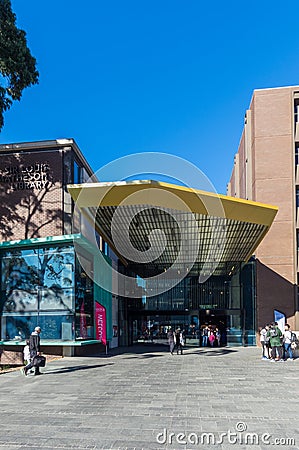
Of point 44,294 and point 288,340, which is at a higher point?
point 44,294

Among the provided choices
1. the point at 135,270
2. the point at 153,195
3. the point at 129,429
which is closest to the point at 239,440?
the point at 129,429

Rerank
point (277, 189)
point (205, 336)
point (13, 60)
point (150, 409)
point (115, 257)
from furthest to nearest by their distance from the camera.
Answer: point (277, 189) → point (115, 257) → point (205, 336) → point (13, 60) → point (150, 409)

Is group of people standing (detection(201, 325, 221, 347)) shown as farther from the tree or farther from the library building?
the tree

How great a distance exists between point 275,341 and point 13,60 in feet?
51.7

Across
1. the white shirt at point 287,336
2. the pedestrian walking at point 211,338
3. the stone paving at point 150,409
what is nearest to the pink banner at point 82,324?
the stone paving at point 150,409

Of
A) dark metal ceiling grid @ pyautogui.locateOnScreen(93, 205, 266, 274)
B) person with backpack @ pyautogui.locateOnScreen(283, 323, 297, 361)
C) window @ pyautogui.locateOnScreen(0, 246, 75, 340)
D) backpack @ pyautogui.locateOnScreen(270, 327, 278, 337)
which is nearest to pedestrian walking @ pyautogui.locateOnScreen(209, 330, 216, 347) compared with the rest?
dark metal ceiling grid @ pyautogui.locateOnScreen(93, 205, 266, 274)

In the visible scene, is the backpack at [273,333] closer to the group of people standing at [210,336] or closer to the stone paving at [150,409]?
the stone paving at [150,409]

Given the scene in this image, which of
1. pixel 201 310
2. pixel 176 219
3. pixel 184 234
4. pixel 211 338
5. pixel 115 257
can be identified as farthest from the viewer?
pixel 201 310

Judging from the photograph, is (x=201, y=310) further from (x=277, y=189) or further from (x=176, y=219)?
(x=176, y=219)

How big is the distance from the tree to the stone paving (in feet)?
37.3

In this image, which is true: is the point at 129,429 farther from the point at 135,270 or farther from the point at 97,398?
the point at 135,270

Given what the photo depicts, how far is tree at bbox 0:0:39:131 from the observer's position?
18.6 metres

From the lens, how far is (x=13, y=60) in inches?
739

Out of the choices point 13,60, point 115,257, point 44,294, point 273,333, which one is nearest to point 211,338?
point 115,257
